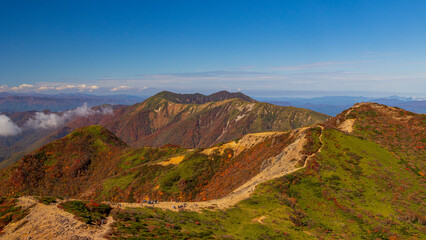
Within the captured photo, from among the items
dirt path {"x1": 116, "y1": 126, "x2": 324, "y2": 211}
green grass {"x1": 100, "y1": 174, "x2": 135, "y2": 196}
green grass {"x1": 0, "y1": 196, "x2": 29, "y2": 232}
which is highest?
green grass {"x1": 0, "y1": 196, "x2": 29, "y2": 232}

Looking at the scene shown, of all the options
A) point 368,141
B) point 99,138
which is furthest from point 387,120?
point 99,138

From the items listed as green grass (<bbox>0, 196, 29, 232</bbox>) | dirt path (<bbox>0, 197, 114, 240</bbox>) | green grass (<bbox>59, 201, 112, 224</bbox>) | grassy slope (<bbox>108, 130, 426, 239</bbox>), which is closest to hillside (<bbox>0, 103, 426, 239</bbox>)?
grassy slope (<bbox>108, 130, 426, 239</bbox>)

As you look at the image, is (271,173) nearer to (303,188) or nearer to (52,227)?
(303,188)

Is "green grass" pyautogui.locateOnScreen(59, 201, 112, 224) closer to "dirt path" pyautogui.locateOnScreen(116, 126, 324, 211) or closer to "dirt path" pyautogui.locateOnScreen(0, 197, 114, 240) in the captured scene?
"dirt path" pyautogui.locateOnScreen(0, 197, 114, 240)

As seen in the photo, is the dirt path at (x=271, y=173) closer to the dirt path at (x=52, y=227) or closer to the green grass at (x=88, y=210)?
the green grass at (x=88, y=210)

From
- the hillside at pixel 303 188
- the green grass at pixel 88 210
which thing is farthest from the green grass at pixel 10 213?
the hillside at pixel 303 188

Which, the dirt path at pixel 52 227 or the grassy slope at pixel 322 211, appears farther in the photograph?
the grassy slope at pixel 322 211

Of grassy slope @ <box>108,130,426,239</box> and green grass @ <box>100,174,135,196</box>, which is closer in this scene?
grassy slope @ <box>108,130,426,239</box>
